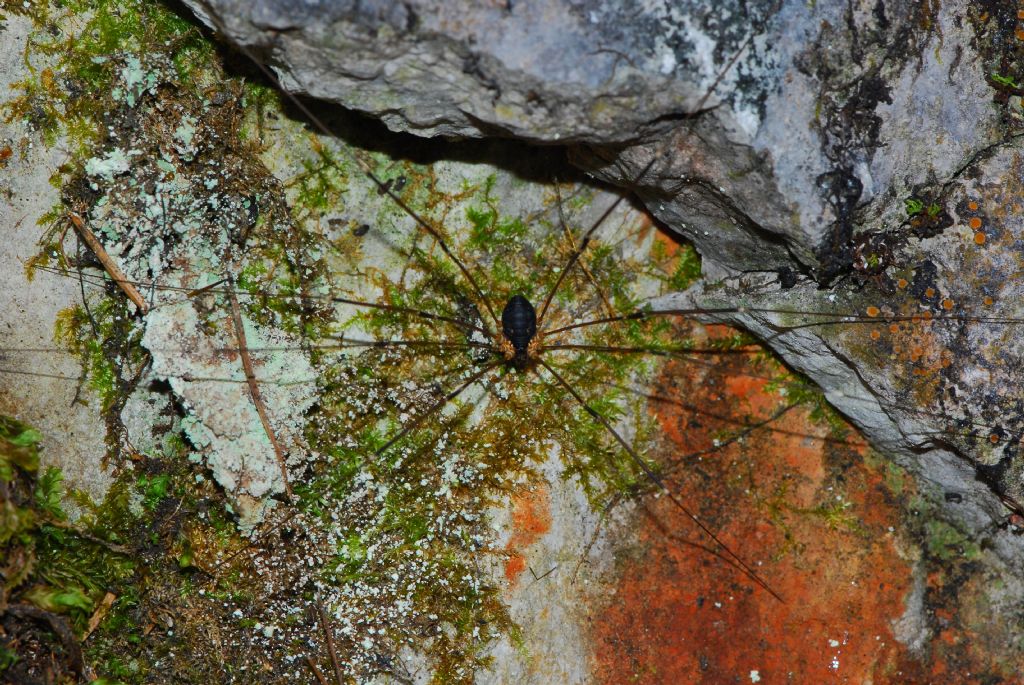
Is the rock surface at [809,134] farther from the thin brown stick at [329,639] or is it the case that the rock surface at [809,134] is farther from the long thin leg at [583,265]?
the thin brown stick at [329,639]

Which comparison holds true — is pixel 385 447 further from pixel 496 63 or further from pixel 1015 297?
pixel 1015 297

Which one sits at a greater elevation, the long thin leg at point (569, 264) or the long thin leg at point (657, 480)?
the long thin leg at point (569, 264)

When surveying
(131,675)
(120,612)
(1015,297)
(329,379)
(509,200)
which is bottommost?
(131,675)

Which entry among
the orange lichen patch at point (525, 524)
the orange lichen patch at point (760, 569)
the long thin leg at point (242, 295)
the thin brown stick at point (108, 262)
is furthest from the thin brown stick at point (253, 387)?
the orange lichen patch at point (760, 569)

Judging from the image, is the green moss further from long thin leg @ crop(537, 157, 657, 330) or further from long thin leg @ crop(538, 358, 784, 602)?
long thin leg @ crop(537, 157, 657, 330)

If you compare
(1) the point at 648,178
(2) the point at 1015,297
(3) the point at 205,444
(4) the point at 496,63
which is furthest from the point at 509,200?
(2) the point at 1015,297
